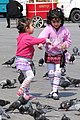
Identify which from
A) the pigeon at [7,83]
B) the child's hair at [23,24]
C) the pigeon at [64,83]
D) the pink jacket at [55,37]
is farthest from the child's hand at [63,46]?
the pigeon at [7,83]

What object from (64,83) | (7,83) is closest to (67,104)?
(64,83)

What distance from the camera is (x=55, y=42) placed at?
10102 millimetres

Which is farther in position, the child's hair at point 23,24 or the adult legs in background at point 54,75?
the adult legs in background at point 54,75

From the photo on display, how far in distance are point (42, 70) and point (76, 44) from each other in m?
6.93

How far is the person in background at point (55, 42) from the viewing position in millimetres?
9969

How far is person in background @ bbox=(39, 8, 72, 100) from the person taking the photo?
997cm

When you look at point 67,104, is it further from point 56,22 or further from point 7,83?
point 7,83

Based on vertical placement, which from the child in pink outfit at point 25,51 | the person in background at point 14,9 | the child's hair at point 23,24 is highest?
the child's hair at point 23,24

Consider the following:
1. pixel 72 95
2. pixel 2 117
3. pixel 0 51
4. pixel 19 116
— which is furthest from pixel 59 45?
pixel 0 51

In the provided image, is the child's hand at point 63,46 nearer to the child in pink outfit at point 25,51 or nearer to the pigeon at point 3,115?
the child in pink outfit at point 25,51

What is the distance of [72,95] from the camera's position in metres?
10.6

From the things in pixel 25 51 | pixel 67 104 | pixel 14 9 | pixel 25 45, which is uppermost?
pixel 25 45

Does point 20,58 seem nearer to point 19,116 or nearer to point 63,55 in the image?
point 63,55

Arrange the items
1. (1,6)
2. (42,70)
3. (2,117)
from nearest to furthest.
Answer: (2,117), (42,70), (1,6)
